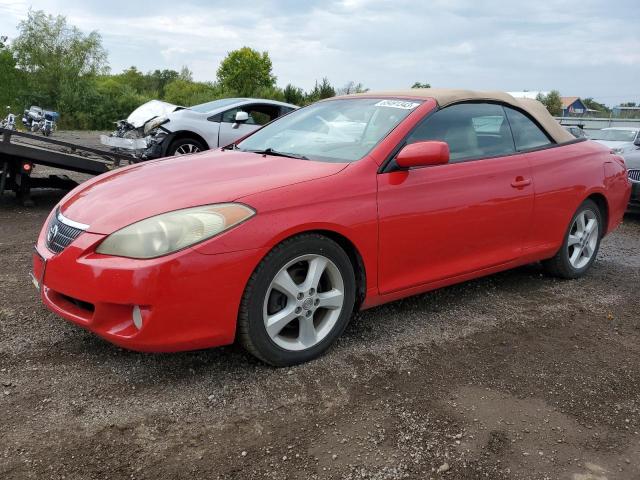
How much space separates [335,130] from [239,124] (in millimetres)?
6289

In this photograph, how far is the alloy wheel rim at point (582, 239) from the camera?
458 cm

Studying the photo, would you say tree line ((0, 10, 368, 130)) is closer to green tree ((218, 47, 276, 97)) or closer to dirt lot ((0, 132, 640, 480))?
green tree ((218, 47, 276, 97))

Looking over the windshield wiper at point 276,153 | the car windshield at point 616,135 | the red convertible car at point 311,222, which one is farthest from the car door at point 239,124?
the car windshield at point 616,135

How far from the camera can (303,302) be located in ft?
9.44

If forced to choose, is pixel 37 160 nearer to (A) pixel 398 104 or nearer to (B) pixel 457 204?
(A) pixel 398 104

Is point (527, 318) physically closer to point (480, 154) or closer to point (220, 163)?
point (480, 154)

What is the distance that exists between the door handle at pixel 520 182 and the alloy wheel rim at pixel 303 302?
63.7 inches

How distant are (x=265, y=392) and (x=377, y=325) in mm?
Answer: 1100

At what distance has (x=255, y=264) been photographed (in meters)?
2.64

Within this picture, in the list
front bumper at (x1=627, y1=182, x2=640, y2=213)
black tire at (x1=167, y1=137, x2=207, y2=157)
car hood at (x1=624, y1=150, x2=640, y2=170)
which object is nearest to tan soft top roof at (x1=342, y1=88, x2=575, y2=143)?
front bumper at (x1=627, y1=182, x2=640, y2=213)

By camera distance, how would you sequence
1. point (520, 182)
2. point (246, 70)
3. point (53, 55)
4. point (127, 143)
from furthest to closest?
point (246, 70) → point (53, 55) → point (127, 143) → point (520, 182)

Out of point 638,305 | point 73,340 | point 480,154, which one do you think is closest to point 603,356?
point 638,305

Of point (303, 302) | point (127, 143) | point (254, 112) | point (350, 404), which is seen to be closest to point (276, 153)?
point (303, 302)

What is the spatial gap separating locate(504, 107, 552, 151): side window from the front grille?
120 inches
